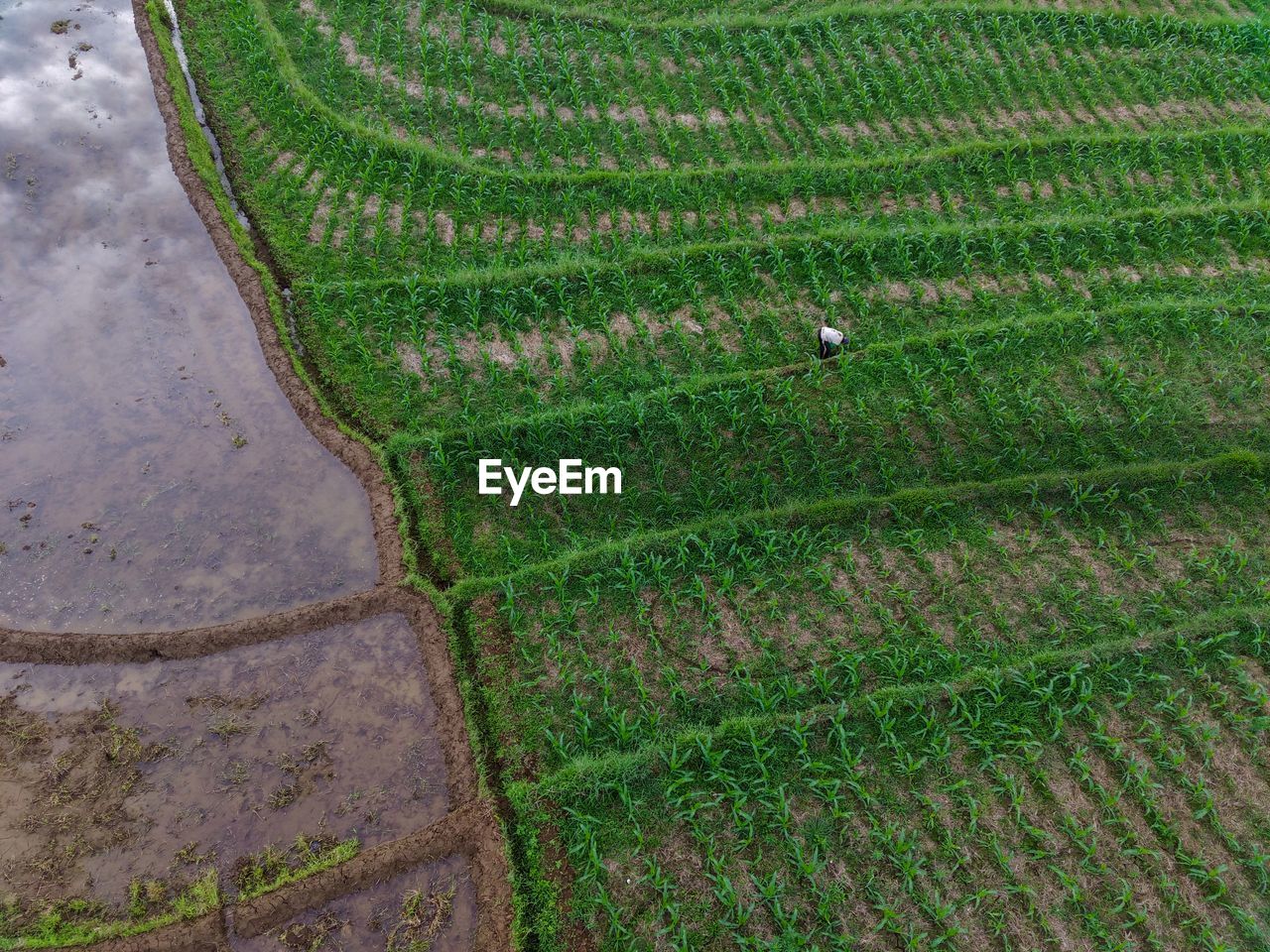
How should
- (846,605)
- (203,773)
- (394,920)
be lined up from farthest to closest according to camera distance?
(846,605)
(203,773)
(394,920)

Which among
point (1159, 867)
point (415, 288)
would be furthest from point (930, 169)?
point (1159, 867)

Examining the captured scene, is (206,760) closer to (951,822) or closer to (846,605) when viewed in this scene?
(846,605)

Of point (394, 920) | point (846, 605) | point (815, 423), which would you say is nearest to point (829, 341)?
point (815, 423)

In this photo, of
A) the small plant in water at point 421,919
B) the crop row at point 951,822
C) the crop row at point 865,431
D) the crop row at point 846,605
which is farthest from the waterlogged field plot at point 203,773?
the crop row at point 865,431

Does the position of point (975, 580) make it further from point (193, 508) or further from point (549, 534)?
point (193, 508)

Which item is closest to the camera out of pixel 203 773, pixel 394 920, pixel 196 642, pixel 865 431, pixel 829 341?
pixel 394 920

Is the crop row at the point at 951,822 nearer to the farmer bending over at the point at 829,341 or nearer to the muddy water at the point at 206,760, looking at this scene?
the muddy water at the point at 206,760
